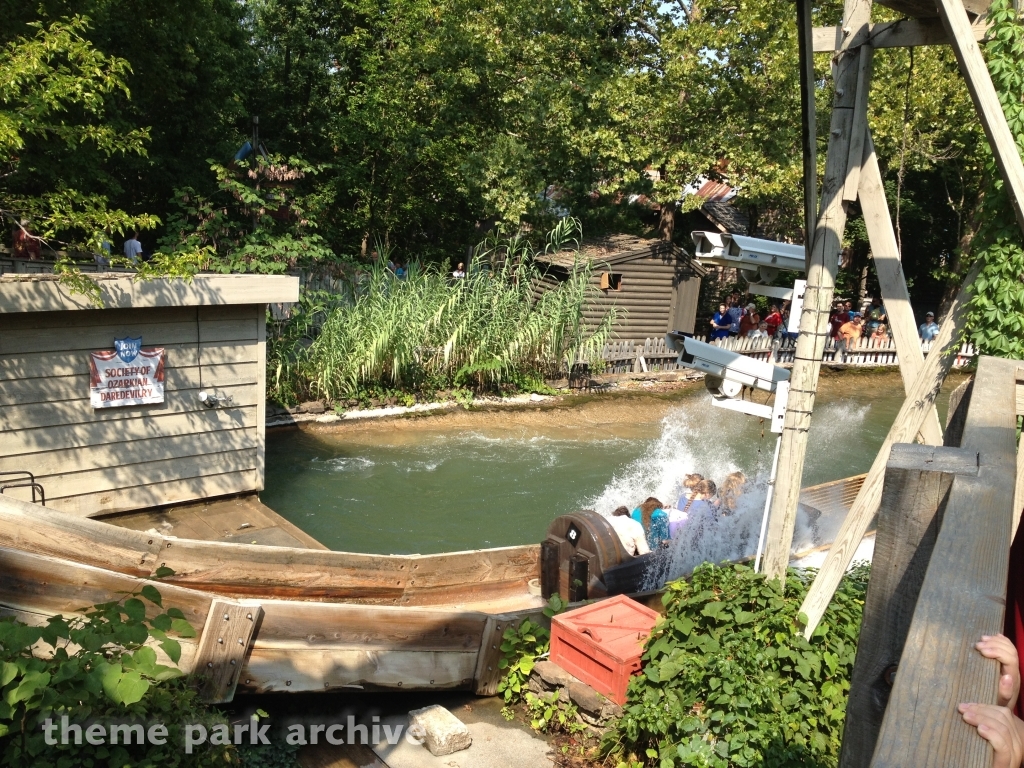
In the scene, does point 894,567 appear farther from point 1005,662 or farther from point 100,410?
point 100,410

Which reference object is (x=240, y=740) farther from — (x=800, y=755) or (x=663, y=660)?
(x=800, y=755)

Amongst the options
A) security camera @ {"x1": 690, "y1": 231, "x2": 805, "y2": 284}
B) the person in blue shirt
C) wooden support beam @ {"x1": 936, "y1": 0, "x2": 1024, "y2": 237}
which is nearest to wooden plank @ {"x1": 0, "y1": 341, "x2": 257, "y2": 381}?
security camera @ {"x1": 690, "y1": 231, "x2": 805, "y2": 284}

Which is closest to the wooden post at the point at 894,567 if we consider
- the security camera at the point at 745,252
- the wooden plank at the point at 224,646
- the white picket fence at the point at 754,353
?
the wooden plank at the point at 224,646

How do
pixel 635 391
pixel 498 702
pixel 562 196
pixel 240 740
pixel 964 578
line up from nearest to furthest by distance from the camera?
pixel 964 578 → pixel 240 740 → pixel 498 702 → pixel 635 391 → pixel 562 196

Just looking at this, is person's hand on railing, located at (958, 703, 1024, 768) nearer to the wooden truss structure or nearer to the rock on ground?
the wooden truss structure

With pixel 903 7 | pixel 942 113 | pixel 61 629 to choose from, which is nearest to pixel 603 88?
pixel 942 113

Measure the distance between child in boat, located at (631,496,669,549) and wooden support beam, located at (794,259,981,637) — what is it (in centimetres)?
304

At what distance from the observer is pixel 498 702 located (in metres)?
5.97

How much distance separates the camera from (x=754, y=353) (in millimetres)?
21906

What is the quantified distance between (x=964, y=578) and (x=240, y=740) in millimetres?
4499

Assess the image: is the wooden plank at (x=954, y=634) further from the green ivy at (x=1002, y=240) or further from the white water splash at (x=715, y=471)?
the white water splash at (x=715, y=471)

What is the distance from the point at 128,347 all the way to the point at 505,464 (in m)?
5.99

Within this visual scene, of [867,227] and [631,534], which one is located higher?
[867,227]

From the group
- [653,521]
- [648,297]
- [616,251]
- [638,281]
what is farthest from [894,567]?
[648,297]
